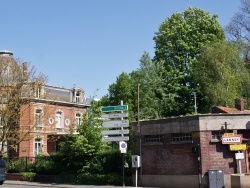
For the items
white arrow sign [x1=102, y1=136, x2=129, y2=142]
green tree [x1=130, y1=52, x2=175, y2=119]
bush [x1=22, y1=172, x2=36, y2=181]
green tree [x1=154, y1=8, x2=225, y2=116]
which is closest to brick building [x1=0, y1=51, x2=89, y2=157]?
bush [x1=22, y1=172, x2=36, y2=181]

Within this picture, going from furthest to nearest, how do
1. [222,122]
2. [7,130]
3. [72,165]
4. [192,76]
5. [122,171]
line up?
1. [192,76]
2. [7,130]
3. [72,165]
4. [122,171]
5. [222,122]

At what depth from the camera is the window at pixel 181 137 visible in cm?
2660

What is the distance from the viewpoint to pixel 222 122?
84.5 ft

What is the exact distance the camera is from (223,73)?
44844 mm

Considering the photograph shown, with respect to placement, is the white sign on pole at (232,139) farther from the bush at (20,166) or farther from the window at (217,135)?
the bush at (20,166)

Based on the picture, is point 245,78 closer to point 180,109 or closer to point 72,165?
point 180,109

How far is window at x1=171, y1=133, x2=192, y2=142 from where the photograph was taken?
87.3 ft

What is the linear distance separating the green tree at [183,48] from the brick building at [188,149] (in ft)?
75.4

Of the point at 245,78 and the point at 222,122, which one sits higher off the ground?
the point at 245,78

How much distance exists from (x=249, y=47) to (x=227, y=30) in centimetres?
468

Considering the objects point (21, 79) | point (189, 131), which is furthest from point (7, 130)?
point (189, 131)

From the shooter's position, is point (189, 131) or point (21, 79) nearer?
point (189, 131)

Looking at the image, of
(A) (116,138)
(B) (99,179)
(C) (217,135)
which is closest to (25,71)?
(A) (116,138)

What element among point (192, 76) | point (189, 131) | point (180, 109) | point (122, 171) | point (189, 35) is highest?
point (189, 35)
